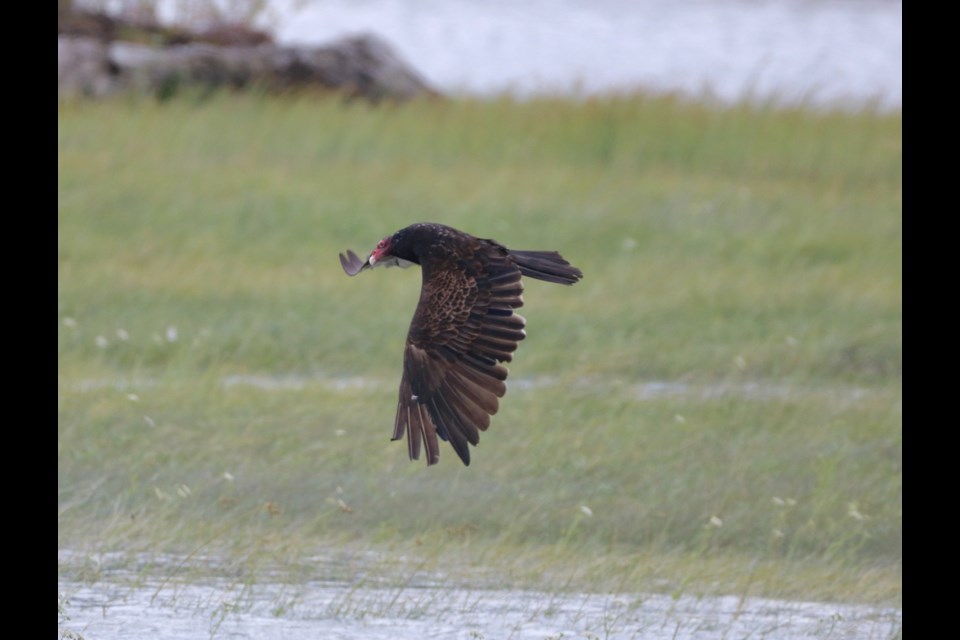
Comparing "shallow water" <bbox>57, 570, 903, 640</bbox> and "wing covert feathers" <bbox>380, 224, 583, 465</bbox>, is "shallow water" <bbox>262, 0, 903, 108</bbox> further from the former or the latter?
"shallow water" <bbox>57, 570, 903, 640</bbox>

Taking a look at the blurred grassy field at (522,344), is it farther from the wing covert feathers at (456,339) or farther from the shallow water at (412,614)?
the wing covert feathers at (456,339)

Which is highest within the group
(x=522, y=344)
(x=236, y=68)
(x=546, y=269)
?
(x=236, y=68)

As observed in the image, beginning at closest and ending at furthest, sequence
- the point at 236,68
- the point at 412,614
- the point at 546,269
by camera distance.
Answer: the point at 412,614 < the point at 546,269 < the point at 236,68

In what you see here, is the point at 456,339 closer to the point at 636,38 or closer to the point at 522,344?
the point at 522,344

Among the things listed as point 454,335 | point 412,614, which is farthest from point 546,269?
point 412,614

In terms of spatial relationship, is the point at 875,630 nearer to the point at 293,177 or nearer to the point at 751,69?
the point at 293,177

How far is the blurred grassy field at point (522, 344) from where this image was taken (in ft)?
27.8

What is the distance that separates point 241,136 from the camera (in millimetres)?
18625

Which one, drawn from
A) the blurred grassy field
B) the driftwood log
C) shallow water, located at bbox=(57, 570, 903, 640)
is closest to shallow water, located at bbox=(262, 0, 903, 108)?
the driftwood log

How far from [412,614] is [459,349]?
121 cm

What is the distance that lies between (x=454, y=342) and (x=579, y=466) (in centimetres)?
266

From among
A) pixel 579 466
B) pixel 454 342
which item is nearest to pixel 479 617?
pixel 454 342

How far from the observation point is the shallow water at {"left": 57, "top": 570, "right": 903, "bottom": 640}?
6.86 metres

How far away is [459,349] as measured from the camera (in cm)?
689
